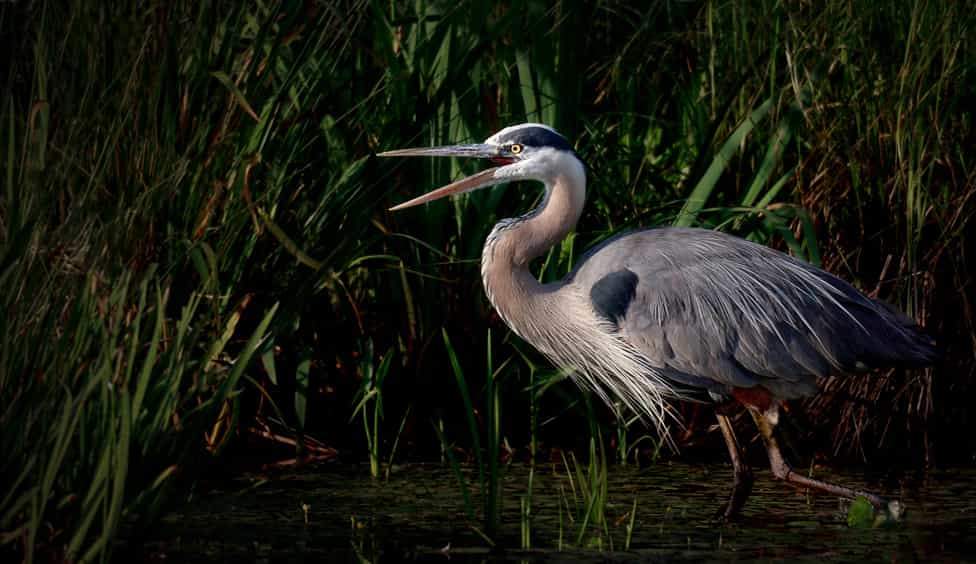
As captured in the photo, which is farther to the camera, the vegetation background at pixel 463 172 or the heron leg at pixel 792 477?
the heron leg at pixel 792 477

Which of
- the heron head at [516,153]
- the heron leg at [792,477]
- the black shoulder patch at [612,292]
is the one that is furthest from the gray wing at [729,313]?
the heron head at [516,153]

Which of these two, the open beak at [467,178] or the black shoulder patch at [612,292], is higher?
the open beak at [467,178]

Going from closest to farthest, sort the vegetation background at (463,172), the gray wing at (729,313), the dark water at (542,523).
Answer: the dark water at (542,523) < the vegetation background at (463,172) < the gray wing at (729,313)

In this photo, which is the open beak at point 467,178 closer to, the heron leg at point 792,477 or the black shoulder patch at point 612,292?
the black shoulder patch at point 612,292

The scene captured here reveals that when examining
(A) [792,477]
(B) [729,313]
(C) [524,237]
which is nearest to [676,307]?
(B) [729,313]

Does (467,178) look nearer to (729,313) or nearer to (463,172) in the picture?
(463,172)

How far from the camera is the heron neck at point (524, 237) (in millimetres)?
4977

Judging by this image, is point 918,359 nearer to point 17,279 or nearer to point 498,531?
point 498,531

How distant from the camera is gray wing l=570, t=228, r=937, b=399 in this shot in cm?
489

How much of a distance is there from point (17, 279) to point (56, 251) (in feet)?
0.66

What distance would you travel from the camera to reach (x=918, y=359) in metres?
4.80

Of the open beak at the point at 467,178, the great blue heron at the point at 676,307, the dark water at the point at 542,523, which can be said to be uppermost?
the open beak at the point at 467,178

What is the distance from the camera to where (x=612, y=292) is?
4934 mm

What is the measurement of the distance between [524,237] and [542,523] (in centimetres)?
115
